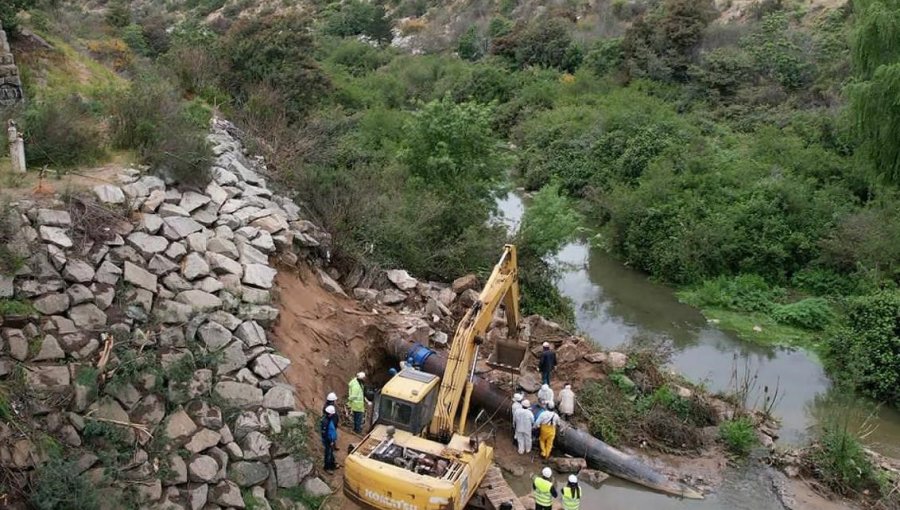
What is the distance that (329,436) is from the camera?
10.4m

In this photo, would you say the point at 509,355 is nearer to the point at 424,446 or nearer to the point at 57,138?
the point at 424,446

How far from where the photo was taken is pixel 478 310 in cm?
1138

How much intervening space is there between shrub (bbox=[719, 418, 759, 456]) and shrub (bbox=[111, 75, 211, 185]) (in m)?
10.0

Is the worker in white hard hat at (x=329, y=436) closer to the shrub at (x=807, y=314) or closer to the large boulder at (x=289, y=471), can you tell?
the large boulder at (x=289, y=471)

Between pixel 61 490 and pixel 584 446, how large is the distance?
7597 millimetres

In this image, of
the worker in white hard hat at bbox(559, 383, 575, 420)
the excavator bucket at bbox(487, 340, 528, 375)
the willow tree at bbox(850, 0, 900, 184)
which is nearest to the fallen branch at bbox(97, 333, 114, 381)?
the excavator bucket at bbox(487, 340, 528, 375)

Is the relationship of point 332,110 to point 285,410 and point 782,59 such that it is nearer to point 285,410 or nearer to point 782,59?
point 285,410

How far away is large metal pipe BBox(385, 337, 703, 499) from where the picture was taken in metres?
11.9

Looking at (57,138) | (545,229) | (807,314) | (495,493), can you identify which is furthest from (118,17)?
(495,493)

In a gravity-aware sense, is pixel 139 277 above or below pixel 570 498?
above

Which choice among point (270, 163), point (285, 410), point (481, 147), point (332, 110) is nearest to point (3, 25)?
point (270, 163)

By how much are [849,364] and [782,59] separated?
72.5 ft

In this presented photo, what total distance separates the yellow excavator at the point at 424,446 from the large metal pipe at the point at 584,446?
1295 millimetres

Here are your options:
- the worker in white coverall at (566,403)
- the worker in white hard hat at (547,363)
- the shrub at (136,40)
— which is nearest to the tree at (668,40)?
the shrub at (136,40)
